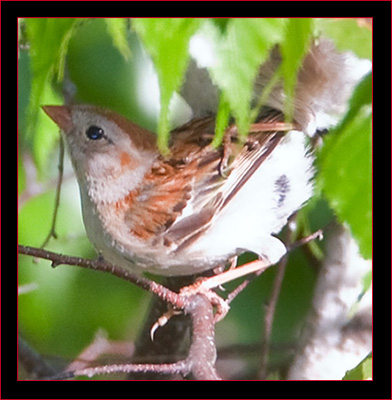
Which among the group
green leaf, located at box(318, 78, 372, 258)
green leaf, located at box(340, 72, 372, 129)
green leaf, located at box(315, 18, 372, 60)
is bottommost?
green leaf, located at box(318, 78, 372, 258)

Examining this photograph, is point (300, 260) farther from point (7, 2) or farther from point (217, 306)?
point (7, 2)

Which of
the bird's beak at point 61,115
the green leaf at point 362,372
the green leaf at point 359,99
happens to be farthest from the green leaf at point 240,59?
the bird's beak at point 61,115

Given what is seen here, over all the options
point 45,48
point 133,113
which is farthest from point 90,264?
point 133,113

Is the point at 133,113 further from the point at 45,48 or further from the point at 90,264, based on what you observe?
the point at 45,48

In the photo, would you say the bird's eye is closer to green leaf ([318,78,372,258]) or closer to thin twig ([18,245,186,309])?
thin twig ([18,245,186,309])

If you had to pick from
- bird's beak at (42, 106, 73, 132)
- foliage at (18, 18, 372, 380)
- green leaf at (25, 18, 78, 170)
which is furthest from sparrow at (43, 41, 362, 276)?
green leaf at (25, 18, 78, 170)

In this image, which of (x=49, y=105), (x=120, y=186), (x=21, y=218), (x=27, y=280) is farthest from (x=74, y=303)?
(x=49, y=105)
